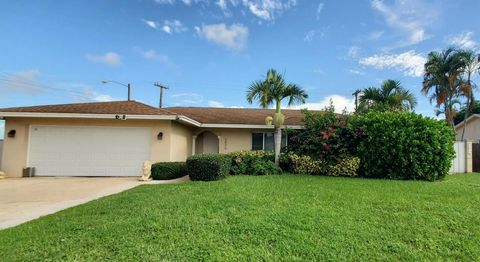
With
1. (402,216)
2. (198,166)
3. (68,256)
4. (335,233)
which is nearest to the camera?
(68,256)

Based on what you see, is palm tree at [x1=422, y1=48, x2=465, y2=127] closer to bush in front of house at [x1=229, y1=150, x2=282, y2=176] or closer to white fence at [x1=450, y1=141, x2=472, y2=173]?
white fence at [x1=450, y1=141, x2=472, y2=173]

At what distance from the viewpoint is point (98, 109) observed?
1188 centimetres

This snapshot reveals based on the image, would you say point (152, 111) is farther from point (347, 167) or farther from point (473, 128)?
point (473, 128)

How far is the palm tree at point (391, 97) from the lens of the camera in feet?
42.1

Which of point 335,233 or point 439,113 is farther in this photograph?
point 439,113

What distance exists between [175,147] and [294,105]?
20.1ft

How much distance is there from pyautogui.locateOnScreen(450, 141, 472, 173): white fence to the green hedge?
4.82m

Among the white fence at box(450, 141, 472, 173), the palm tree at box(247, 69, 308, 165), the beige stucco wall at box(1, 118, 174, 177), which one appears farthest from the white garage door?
the white fence at box(450, 141, 472, 173)

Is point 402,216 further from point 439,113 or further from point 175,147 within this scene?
point 439,113

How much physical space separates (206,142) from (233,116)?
2289 mm

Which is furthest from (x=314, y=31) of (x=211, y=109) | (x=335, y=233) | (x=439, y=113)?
(x=439, y=113)

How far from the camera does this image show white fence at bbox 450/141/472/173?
14180 millimetres

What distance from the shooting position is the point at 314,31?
12742 mm

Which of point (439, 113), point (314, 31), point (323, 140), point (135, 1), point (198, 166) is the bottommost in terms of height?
point (198, 166)
